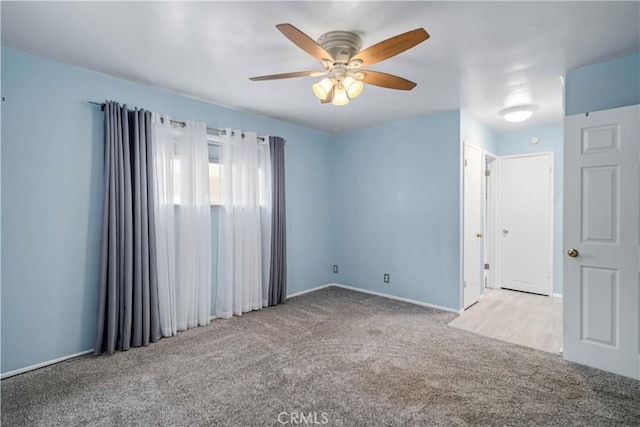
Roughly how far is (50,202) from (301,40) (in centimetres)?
238

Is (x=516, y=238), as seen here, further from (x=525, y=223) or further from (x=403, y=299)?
(x=403, y=299)

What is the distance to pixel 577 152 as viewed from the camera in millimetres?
2527

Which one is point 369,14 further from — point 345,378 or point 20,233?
point 20,233

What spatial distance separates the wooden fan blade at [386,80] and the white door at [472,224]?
203 cm

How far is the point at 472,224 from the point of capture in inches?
159

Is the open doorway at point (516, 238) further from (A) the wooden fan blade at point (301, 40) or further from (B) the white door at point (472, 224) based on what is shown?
(A) the wooden fan blade at point (301, 40)

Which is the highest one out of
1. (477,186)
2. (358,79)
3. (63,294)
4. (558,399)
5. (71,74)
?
(71,74)

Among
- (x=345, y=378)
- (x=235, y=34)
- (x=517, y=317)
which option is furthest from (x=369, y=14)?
(x=517, y=317)

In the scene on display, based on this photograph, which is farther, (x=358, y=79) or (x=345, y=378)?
(x=345, y=378)

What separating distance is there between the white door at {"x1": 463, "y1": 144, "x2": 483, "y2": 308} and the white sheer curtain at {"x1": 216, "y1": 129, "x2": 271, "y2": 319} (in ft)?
8.18

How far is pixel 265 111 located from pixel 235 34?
1726 mm

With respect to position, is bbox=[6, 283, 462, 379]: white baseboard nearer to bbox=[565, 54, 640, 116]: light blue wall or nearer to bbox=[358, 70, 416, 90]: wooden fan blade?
bbox=[565, 54, 640, 116]: light blue wall

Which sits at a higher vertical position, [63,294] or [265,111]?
[265,111]

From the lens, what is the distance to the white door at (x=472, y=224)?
3.88 m
